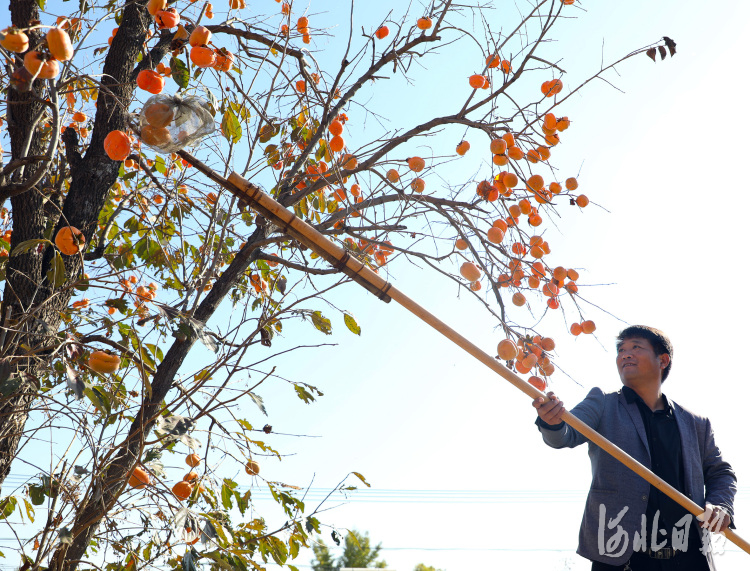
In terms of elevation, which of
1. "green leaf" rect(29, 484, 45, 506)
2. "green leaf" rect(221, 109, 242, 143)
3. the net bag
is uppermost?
"green leaf" rect(221, 109, 242, 143)

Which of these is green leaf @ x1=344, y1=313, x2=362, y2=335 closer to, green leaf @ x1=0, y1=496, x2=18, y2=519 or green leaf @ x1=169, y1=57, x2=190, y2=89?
green leaf @ x1=169, y1=57, x2=190, y2=89

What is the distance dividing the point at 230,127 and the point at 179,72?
0.88ft

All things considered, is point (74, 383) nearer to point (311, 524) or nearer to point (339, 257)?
point (339, 257)

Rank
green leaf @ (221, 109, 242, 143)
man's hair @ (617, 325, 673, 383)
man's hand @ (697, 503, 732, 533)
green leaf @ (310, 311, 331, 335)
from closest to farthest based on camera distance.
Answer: man's hand @ (697, 503, 732, 533) < green leaf @ (221, 109, 242, 143) < man's hair @ (617, 325, 673, 383) < green leaf @ (310, 311, 331, 335)

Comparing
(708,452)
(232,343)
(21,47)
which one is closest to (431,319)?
(232,343)

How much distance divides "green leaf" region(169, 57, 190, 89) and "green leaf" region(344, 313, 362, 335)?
1.17m

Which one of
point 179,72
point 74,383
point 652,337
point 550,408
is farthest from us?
point 652,337

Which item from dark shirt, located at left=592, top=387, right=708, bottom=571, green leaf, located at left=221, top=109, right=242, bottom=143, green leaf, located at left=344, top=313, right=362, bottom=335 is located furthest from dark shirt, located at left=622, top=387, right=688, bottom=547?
green leaf, located at left=221, top=109, right=242, bottom=143

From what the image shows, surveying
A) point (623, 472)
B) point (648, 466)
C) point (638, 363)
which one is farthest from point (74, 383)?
point (638, 363)

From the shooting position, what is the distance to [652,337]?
255 cm

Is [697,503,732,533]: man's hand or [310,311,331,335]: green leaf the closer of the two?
[697,503,732,533]: man's hand

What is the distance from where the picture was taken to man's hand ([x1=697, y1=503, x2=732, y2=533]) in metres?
1.97

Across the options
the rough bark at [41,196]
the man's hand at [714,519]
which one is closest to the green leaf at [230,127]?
the rough bark at [41,196]

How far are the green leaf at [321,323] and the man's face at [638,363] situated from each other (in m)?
1.21
